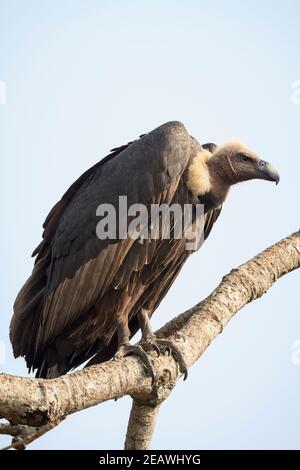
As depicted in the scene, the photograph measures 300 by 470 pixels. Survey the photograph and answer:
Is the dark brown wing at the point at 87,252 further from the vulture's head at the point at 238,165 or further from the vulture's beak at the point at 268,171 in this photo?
the vulture's beak at the point at 268,171

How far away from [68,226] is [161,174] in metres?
1.15

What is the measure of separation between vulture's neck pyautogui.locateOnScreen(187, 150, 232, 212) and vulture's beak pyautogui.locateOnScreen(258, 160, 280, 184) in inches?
15.4

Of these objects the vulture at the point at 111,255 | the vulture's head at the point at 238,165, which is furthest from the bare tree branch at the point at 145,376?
the vulture's head at the point at 238,165

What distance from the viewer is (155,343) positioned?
24.9ft

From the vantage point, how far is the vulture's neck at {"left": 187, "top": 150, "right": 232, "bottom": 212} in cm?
823

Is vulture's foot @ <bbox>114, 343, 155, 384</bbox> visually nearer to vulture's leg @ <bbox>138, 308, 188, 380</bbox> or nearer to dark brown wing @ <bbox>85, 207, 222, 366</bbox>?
vulture's leg @ <bbox>138, 308, 188, 380</bbox>

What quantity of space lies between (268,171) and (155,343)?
248 cm

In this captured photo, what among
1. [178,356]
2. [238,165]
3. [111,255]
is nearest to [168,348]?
[178,356]

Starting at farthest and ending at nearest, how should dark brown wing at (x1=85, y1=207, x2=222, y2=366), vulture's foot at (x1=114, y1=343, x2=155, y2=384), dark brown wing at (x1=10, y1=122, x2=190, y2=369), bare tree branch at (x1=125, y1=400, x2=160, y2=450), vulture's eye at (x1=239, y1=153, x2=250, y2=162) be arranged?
1. vulture's eye at (x1=239, y1=153, x2=250, y2=162)
2. dark brown wing at (x1=85, y1=207, x2=222, y2=366)
3. dark brown wing at (x1=10, y1=122, x2=190, y2=369)
4. bare tree branch at (x1=125, y1=400, x2=160, y2=450)
5. vulture's foot at (x1=114, y1=343, x2=155, y2=384)

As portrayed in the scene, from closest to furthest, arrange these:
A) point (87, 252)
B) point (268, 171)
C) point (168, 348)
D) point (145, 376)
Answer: point (145, 376)
point (168, 348)
point (87, 252)
point (268, 171)

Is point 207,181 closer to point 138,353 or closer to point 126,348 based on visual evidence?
point 126,348

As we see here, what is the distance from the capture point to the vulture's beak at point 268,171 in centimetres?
880

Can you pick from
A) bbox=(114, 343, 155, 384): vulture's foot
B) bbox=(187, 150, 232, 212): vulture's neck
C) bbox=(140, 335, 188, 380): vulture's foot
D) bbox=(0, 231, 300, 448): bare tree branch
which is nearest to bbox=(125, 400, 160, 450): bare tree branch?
bbox=(0, 231, 300, 448): bare tree branch
